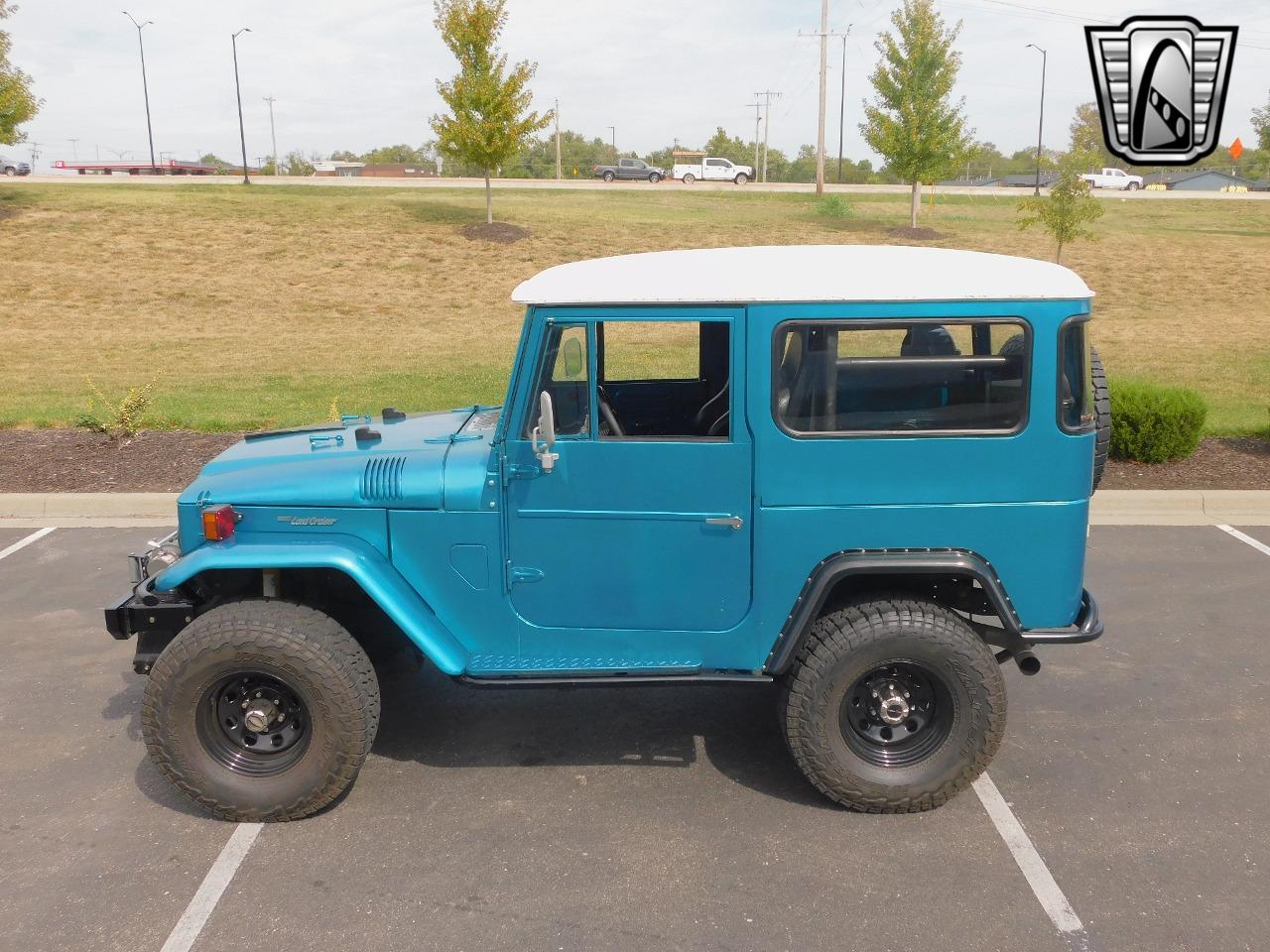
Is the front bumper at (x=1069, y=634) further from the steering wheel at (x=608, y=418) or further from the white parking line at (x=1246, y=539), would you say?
the white parking line at (x=1246, y=539)

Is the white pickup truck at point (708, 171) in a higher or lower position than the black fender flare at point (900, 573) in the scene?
higher

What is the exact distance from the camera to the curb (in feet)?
27.8

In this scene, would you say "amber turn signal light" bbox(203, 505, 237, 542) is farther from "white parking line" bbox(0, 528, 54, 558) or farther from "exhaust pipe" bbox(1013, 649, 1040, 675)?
"white parking line" bbox(0, 528, 54, 558)

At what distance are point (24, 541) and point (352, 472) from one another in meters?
5.07

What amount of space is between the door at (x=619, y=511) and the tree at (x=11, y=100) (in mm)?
26675

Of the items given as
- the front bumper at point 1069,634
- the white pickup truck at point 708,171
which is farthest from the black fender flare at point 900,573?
the white pickup truck at point 708,171

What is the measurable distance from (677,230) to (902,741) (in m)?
25.5

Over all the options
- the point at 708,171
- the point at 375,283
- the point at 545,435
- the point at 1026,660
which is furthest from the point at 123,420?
the point at 708,171

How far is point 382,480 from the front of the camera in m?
4.13

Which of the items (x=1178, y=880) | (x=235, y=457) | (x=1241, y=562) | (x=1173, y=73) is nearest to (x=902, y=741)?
(x=1178, y=880)

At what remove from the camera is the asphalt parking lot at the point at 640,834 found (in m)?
3.52

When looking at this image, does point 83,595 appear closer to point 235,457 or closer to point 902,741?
point 235,457

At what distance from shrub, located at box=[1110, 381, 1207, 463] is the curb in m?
0.82

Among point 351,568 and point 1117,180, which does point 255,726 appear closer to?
point 351,568
